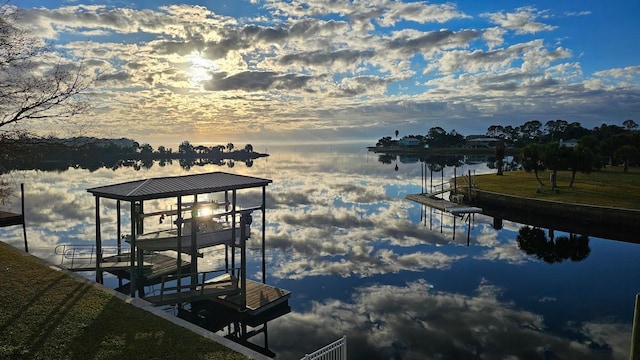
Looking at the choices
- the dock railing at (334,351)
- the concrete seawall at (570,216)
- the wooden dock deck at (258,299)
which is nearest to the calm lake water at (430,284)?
the wooden dock deck at (258,299)

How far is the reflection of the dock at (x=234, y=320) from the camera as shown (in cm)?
1395

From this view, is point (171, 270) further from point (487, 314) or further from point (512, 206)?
point (512, 206)

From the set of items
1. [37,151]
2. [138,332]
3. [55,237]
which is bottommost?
[55,237]

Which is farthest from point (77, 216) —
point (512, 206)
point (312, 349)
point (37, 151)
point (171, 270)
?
point (512, 206)

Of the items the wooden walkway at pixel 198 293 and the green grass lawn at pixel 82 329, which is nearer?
the green grass lawn at pixel 82 329

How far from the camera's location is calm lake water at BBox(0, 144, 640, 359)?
13406 mm

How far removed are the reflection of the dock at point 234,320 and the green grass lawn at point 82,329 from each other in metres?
3.90

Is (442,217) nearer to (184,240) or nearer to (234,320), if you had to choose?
(234,320)

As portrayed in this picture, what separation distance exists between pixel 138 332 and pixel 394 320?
8884 mm

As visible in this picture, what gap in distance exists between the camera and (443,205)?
40031 millimetres

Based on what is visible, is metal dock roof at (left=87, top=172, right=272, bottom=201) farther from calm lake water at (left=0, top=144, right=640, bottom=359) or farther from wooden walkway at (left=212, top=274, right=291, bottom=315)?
calm lake water at (left=0, top=144, right=640, bottom=359)

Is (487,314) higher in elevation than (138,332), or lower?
lower

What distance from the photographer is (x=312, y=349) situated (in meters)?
13.0

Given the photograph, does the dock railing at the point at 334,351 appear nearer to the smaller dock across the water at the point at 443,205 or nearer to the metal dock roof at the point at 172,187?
the metal dock roof at the point at 172,187
